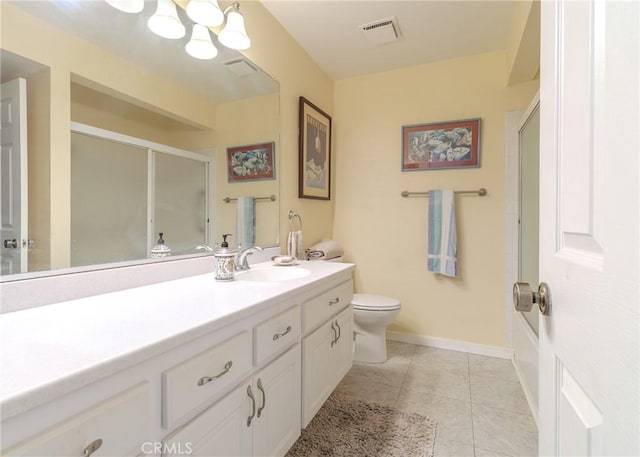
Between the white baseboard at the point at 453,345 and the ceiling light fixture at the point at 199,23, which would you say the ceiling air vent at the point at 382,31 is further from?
the white baseboard at the point at 453,345

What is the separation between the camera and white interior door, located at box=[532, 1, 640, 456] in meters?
0.34

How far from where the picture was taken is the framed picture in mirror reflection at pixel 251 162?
173cm

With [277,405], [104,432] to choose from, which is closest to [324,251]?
[277,405]

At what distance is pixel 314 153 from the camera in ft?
8.08

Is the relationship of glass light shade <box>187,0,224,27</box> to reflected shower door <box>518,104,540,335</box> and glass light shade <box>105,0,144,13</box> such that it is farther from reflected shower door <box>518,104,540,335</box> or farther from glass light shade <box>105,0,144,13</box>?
reflected shower door <box>518,104,540,335</box>

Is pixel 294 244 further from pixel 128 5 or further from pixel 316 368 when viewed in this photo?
pixel 128 5

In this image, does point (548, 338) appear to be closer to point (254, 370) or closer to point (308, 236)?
point (254, 370)

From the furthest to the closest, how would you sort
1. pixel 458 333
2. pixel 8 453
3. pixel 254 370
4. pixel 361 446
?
pixel 458 333 < pixel 361 446 < pixel 254 370 < pixel 8 453

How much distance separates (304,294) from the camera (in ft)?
4.21

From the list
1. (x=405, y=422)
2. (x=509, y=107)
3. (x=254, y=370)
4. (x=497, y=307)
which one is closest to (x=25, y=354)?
(x=254, y=370)

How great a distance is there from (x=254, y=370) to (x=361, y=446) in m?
0.81

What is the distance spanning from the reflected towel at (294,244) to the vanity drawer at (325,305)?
1.57 ft

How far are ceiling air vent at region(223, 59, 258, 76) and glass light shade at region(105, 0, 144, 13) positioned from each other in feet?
1.57

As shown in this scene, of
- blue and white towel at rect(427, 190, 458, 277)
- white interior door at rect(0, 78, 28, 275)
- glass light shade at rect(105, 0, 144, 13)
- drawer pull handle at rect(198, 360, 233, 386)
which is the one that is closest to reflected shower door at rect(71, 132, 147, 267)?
white interior door at rect(0, 78, 28, 275)
